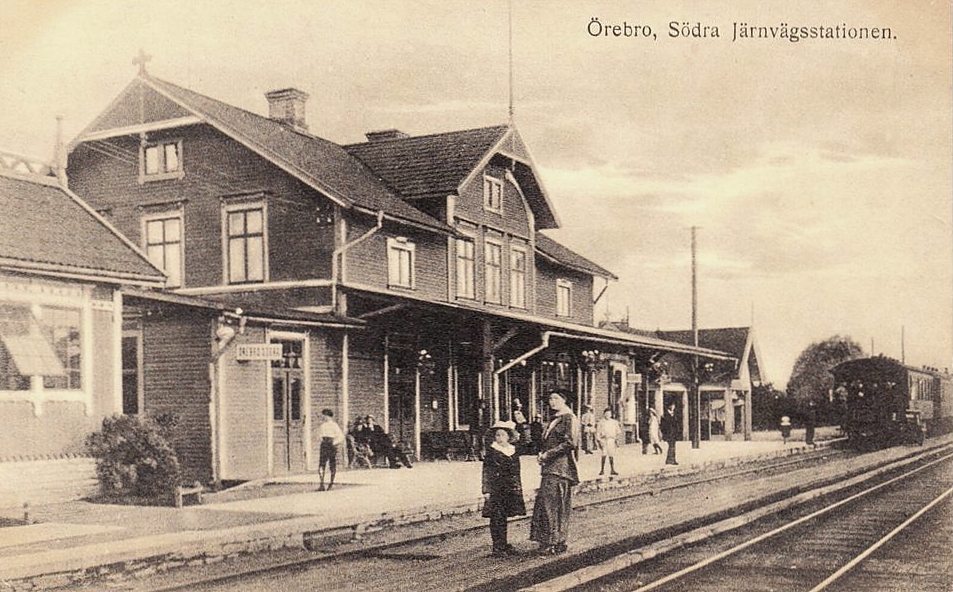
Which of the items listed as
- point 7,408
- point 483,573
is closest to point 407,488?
point 7,408

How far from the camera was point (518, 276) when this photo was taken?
2689cm

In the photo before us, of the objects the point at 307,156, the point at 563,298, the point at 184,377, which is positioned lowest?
the point at 184,377

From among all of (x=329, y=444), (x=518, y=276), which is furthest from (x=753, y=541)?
(x=518, y=276)

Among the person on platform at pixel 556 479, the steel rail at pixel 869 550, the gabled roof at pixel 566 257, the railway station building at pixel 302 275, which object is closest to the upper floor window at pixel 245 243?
the railway station building at pixel 302 275

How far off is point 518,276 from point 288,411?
10.3m

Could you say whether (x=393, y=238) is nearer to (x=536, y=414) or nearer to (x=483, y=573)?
(x=536, y=414)

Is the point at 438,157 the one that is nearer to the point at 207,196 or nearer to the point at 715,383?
the point at 207,196

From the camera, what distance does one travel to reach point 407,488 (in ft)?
50.1

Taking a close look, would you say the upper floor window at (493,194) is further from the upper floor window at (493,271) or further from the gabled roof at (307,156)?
the gabled roof at (307,156)

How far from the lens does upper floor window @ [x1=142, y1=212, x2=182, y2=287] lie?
67.3 feet

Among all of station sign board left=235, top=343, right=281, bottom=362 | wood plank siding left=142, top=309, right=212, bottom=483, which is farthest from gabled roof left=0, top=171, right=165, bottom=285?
wood plank siding left=142, top=309, right=212, bottom=483

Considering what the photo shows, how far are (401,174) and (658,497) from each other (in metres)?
10.4

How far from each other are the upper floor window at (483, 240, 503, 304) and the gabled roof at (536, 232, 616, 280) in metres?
2.22

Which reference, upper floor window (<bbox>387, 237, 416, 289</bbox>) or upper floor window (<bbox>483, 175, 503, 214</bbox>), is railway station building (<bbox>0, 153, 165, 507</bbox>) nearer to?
upper floor window (<bbox>387, 237, 416, 289</bbox>)
